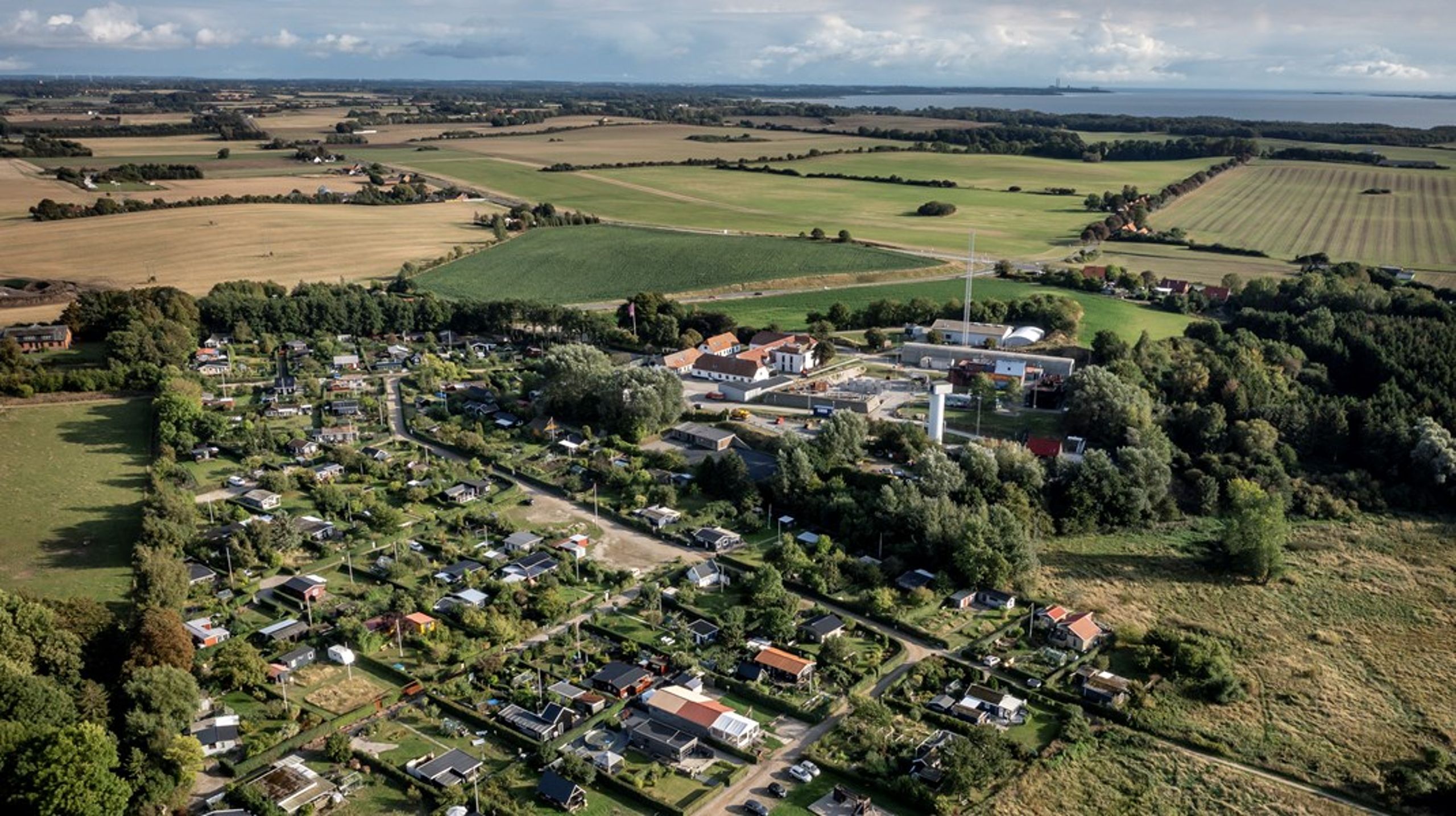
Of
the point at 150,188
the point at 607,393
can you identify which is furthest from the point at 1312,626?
the point at 150,188

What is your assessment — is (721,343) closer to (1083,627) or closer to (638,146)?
(1083,627)

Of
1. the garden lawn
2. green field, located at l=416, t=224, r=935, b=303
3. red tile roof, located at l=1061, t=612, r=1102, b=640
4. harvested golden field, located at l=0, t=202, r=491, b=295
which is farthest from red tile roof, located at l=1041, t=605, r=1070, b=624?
harvested golden field, located at l=0, t=202, r=491, b=295

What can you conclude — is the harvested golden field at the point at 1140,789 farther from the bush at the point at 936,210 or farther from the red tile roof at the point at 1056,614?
the bush at the point at 936,210

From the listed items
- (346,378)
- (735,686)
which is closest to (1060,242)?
(346,378)

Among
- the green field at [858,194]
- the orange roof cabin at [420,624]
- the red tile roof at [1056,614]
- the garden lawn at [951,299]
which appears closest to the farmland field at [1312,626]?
the red tile roof at [1056,614]

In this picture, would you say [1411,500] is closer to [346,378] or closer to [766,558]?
[766,558]

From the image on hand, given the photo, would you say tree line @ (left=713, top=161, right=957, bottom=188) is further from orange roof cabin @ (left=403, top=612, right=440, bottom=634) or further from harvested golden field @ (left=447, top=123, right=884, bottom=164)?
orange roof cabin @ (left=403, top=612, right=440, bottom=634)

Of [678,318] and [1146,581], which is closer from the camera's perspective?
[1146,581]
